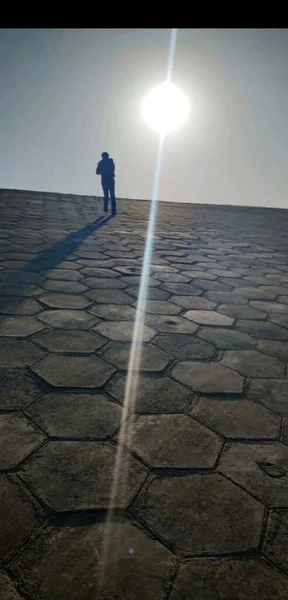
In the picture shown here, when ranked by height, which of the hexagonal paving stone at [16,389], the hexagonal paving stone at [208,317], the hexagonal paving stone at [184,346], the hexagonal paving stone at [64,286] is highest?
the hexagonal paving stone at [64,286]

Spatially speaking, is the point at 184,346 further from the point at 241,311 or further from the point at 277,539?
the point at 277,539

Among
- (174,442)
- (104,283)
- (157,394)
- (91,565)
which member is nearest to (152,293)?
(104,283)

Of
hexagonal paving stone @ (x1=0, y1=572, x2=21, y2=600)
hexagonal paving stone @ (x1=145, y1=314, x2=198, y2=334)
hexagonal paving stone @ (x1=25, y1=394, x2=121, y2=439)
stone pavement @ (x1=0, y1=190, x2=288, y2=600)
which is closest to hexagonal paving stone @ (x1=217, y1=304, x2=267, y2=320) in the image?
stone pavement @ (x1=0, y1=190, x2=288, y2=600)

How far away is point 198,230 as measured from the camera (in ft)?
23.9

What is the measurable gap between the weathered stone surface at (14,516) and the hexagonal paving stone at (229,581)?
1.25ft

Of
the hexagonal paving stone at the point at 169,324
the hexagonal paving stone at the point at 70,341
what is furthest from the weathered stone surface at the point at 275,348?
the hexagonal paving stone at the point at 70,341

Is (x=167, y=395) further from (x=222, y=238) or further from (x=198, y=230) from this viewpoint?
(x=198, y=230)

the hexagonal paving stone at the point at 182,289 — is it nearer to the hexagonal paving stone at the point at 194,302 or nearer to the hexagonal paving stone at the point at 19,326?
→ the hexagonal paving stone at the point at 194,302

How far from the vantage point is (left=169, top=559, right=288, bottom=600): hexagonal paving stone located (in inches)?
33.1

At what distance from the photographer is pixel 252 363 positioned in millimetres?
1991

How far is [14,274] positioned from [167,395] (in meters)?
2.09

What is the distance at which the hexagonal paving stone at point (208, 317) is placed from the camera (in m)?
2.54

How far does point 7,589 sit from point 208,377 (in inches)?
46.5

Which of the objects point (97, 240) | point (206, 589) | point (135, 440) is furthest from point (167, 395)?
point (97, 240)
